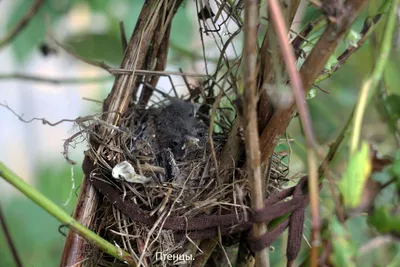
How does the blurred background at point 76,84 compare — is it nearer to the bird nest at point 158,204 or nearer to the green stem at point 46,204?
the bird nest at point 158,204

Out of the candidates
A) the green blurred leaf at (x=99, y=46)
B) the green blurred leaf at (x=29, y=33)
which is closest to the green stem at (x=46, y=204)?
the green blurred leaf at (x=99, y=46)

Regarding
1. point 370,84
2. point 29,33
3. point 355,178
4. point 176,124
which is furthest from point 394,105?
point 29,33

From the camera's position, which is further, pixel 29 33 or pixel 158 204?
pixel 29 33

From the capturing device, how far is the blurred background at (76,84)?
1.17m

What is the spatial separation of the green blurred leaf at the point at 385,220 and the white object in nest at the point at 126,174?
0.37 meters

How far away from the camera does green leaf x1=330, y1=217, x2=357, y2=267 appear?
39 cm

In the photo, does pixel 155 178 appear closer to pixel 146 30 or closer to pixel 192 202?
pixel 192 202

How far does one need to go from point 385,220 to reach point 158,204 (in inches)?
14.9

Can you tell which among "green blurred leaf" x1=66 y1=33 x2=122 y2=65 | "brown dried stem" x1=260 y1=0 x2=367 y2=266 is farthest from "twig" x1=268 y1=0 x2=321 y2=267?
"green blurred leaf" x1=66 y1=33 x2=122 y2=65

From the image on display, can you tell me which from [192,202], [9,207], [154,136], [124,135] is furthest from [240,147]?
[9,207]

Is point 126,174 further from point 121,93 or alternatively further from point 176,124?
point 176,124

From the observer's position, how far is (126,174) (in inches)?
28.1

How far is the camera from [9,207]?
63.9 inches

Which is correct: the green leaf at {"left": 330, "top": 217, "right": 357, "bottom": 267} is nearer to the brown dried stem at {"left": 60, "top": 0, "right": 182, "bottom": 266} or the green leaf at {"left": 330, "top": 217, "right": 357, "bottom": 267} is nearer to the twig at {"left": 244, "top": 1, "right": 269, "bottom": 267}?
the twig at {"left": 244, "top": 1, "right": 269, "bottom": 267}
